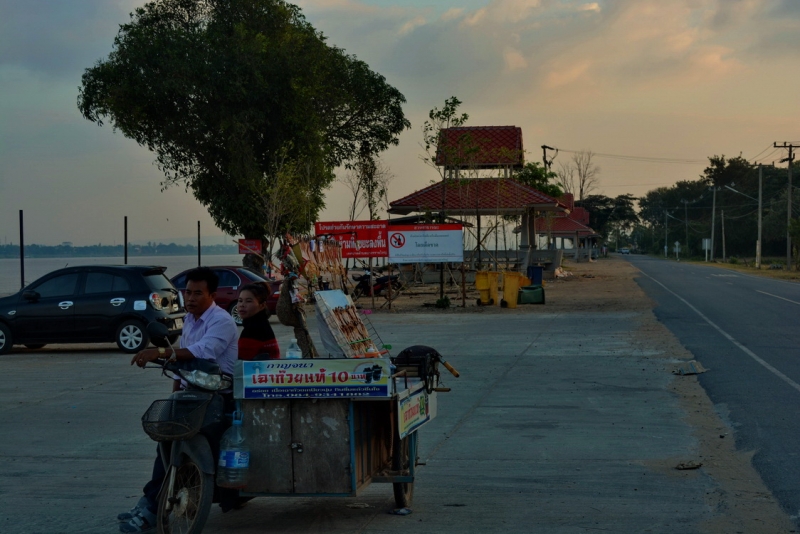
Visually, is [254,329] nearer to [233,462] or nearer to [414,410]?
[233,462]

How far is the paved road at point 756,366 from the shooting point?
820cm

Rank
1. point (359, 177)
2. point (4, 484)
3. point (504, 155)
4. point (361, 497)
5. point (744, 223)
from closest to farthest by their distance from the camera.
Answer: point (361, 497), point (4, 484), point (504, 155), point (359, 177), point (744, 223)

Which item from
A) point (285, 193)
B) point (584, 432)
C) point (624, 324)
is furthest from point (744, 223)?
point (584, 432)

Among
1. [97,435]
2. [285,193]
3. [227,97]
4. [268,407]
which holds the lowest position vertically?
[97,435]

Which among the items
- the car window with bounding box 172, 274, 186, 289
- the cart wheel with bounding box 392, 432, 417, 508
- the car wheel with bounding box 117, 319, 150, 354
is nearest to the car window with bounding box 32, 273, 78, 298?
the car wheel with bounding box 117, 319, 150, 354

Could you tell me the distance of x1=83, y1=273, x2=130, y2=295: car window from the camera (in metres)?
18.2

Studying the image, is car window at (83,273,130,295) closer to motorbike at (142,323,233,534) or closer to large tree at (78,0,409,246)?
motorbike at (142,323,233,534)

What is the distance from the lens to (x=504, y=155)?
42469 millimetres

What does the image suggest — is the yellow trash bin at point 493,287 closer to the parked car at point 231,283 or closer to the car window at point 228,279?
the parked car at point 231,283

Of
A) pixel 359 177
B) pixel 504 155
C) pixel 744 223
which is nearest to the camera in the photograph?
pixel 504 155

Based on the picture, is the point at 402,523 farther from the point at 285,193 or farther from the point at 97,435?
the point at 285,193

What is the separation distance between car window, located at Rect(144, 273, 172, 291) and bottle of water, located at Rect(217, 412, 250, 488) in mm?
12984

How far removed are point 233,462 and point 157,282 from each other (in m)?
13.4

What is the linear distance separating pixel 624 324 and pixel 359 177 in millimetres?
25132
